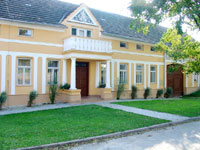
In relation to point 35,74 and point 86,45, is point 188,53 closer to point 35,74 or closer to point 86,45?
point 86,45

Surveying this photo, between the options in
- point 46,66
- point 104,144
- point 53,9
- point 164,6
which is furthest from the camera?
point 53,9

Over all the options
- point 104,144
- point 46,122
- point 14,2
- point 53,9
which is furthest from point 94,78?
point 104,144

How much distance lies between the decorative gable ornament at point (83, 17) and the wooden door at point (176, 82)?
36.5 ft

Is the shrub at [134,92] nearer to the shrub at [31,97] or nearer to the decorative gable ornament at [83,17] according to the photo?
the decorative gable ornament at [83,17]

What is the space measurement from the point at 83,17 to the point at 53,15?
2276 millimetres

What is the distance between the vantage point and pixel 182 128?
27.4 ft

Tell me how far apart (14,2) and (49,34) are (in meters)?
3.23

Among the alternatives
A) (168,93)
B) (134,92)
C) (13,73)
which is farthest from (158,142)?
(168,93)

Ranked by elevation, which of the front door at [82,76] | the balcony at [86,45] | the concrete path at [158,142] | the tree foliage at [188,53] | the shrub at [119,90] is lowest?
the concrete path at [158,142]

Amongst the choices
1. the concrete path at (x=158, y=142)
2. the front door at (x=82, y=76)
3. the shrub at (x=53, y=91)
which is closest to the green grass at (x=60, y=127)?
the concrete path at (x=158, y=142)

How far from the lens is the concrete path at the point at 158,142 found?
6004mm

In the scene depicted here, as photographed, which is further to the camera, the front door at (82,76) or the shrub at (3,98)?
the front door at (82,76)

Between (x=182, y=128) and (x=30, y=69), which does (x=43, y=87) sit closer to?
(x=30, y=69)

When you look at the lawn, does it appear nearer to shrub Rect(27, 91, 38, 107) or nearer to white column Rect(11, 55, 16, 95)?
shrub Rect(27, 91, 38, 107)
